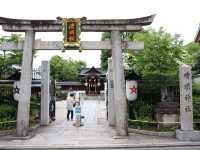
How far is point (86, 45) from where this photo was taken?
18.0 meters

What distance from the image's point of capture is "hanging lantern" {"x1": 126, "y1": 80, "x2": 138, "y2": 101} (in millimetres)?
19312

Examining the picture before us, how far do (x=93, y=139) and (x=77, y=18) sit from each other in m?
5.98

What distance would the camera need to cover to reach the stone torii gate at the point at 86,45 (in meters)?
17.4

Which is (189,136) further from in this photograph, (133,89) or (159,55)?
(159,55)

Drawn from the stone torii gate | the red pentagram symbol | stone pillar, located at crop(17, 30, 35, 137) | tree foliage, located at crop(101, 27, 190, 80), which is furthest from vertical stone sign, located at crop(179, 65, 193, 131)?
stone pillar, located at crop(17, 30, 35, 137)

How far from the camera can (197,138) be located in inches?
620

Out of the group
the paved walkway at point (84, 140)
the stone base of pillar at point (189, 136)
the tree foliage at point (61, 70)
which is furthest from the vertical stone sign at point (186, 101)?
the tree foliage at point (61, 70)

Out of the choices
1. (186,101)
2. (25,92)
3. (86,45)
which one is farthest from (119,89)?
(25,92)

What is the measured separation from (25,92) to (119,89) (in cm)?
457

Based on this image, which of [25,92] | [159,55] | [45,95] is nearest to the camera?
[25,92]

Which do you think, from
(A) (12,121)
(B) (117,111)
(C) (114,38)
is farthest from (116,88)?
(A) (12,121)

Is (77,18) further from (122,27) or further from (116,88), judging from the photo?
(116,88)

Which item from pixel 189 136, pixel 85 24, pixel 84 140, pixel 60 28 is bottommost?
pixel 84 140

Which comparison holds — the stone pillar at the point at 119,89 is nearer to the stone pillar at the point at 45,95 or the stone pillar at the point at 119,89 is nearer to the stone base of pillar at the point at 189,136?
the stone base of pillar at the point at 189,136
